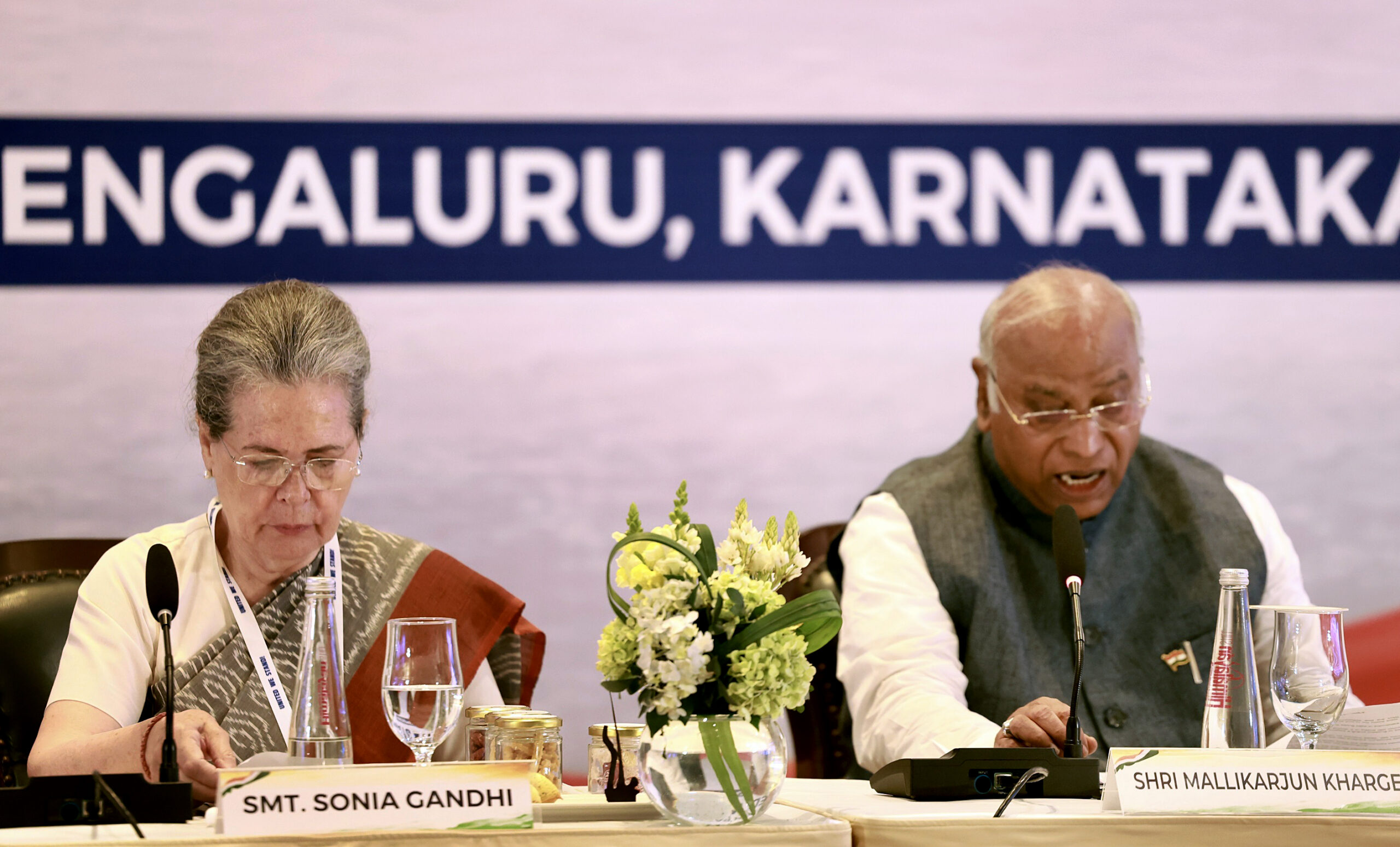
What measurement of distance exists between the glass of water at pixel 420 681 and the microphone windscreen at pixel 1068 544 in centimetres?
69

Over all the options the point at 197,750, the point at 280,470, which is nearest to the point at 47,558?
the point at 280,470

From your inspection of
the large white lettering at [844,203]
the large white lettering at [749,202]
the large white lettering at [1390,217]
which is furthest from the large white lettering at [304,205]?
the large white lettering at [1390,217]

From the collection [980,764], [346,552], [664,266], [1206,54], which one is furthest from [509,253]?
[980,764]

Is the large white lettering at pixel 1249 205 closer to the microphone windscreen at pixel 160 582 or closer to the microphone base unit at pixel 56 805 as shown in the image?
the microphone windscreen at pixel 160 582

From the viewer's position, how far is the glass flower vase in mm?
1302

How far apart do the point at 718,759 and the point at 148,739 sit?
0.69 meters

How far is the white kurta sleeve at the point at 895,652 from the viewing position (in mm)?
2154

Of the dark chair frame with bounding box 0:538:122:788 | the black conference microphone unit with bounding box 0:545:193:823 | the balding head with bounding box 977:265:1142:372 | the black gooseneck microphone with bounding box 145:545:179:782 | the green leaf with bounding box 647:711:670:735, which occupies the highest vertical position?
the balding head with bounding box 977:265:1142:372

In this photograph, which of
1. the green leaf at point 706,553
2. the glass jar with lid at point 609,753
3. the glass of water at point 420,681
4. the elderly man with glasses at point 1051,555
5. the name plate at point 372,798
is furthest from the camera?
the elderly man with glasses at point 1051,555

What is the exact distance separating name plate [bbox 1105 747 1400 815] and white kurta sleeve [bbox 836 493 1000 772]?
2.07ft

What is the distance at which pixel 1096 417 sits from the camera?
7.99 ft

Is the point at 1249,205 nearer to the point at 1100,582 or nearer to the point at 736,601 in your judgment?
the point at 1100,582

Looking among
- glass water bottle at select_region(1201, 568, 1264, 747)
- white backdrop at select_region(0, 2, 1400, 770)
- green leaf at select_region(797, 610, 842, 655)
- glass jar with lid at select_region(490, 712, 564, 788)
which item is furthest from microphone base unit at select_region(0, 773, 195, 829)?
white backdrop at select_region(0, 2, 1400, 770)

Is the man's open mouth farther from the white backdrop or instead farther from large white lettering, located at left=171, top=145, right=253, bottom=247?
large white lettering, located at left=171, top=145, right=253, bottom=247
